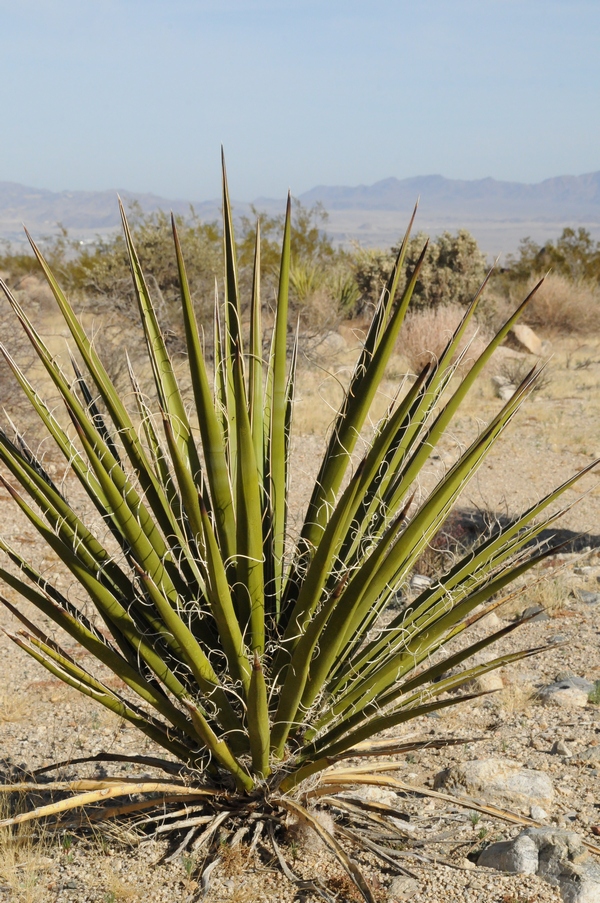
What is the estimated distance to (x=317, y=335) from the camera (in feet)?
44.3

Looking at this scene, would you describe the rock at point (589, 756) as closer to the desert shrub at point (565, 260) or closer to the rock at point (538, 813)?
the rock at point (538, 813)

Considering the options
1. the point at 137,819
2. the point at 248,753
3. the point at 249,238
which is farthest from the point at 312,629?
the point at 249,238

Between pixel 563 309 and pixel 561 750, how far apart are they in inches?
670

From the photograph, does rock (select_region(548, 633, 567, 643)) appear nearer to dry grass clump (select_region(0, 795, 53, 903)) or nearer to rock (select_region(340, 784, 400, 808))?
rock (select_region(340, 784, 400, 808))

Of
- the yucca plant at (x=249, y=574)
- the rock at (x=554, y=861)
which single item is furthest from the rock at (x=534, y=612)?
the yucca plant at (x=249, y=574)

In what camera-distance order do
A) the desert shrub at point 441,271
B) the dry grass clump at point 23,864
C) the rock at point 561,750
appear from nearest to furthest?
the dry grass clump at point 23,864, the rock at point 561,750, the desert shrub at point 441,271

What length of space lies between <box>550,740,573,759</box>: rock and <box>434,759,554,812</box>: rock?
10.0 inches

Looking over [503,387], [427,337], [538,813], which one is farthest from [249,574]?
[427,337]

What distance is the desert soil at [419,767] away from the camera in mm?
2273

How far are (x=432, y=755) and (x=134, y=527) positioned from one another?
82.5 inches

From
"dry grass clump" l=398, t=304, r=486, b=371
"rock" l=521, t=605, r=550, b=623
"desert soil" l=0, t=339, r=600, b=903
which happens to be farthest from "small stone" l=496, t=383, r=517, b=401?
"rock" l=521, t=605, r=550, b=623

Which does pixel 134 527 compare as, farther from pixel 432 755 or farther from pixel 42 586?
pixel 432 755

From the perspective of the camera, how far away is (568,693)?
12.8 feet

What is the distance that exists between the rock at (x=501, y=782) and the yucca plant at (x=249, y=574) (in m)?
0.69
